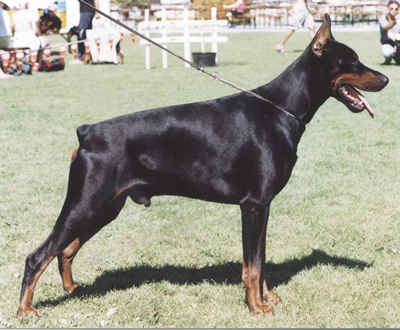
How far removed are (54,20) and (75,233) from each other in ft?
63.0

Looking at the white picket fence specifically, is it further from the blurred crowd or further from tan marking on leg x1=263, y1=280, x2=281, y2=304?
tan marking on leg x1=263, y1=280, x2=281, y2=304

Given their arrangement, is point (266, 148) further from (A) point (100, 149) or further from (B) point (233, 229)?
(B) point (233, 229)

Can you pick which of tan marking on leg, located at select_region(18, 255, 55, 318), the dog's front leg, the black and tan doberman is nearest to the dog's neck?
the black and tan doberman

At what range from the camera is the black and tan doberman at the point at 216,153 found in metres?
3.46

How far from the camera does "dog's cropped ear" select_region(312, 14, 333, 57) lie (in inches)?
139

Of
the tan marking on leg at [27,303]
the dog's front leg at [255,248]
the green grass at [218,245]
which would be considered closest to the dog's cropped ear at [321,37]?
the dog's front leg at [255,248]

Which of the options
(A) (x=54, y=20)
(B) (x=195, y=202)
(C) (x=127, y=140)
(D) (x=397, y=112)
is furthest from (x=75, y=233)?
(A) (x=54, y=20)

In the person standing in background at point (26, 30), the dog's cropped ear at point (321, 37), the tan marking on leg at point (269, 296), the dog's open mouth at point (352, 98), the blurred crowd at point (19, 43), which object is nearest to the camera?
the dog's cropped ear at point (321, 37)

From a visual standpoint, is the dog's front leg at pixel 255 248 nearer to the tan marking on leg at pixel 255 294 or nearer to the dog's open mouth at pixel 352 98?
the tan marking on leg at pixel 255 294

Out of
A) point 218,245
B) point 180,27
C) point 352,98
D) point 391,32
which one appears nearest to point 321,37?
point 352,98

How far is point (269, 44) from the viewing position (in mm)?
24391

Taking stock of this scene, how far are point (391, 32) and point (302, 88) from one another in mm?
13311

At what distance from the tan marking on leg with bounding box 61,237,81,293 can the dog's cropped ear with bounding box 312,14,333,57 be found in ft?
6.79

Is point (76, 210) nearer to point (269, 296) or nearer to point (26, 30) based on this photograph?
point (269, 296)
